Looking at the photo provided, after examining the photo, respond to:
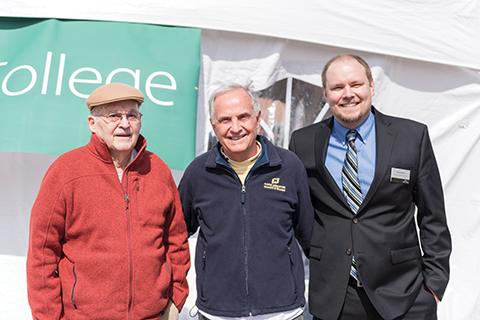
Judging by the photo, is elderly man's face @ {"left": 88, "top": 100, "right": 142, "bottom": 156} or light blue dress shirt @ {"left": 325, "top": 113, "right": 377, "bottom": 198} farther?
light blue dress shirt @ {"left": 325, "top": 113, "right": 377, "bottom": 198}

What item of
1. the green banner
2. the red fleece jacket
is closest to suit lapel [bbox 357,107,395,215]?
the red fleece jacket

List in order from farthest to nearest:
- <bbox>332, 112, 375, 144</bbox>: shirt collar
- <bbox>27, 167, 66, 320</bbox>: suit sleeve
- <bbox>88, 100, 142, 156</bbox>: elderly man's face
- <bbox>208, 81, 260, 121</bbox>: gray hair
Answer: <bbox>332, 112, 375, 144</bbox>: shirt collar < <bbox>208, 81, 260, 121</bbox>: gray hair < <bbox>88, 100, 142, 156</bbox>: elderly man's face < <bbox>27, 167, 66, 320</bbox>: suit sleeve

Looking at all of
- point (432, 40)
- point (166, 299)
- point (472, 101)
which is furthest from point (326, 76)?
point (472, 101)

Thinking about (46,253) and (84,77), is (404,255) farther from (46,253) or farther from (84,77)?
(84,77)

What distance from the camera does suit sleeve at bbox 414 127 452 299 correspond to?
5.94 ft

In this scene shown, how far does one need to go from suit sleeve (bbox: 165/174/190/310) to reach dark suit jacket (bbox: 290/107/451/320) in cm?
64

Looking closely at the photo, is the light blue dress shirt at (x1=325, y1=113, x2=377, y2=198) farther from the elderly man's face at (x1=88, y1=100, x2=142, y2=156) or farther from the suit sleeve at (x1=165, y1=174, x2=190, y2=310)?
the elderly man's face at (x1=88, y1=100, x2=142, y2=156)

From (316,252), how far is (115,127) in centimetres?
112

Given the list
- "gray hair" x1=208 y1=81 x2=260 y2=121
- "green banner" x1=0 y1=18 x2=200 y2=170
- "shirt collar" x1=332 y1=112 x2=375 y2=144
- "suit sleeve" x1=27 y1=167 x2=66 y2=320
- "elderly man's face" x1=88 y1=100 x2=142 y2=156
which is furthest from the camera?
"green banner" x1=0 y1=18 x2=200 y2=170

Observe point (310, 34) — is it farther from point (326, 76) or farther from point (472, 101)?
point (472, 101)

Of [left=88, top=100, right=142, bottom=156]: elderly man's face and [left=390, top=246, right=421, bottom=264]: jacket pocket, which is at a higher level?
[left=88, top=100, right=142, bottom=156]: elderly man's face

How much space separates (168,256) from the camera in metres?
1.81

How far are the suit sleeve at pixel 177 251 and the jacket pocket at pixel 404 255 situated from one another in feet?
3.26

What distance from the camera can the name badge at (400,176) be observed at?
177 centimetres
